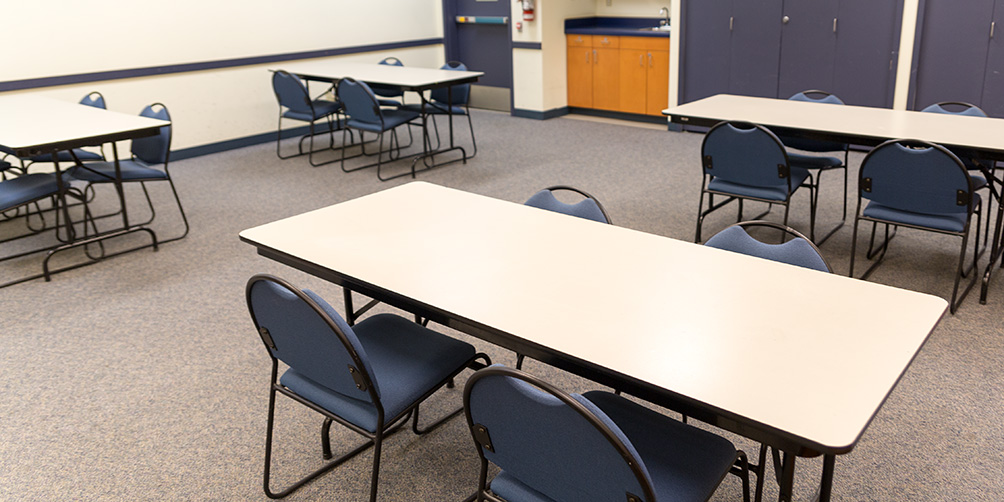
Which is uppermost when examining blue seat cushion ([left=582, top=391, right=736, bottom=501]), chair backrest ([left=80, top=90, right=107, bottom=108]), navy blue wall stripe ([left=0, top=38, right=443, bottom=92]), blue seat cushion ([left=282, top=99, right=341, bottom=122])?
navy blue wall stripe ([left=0, top=38, right=443, bottom=92])

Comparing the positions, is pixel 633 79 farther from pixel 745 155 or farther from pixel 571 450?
pixel 571 450

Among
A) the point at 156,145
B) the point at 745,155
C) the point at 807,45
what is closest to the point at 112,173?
the point at 156,145

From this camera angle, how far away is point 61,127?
166 inches

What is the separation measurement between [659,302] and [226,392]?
Result: 72.5 inches

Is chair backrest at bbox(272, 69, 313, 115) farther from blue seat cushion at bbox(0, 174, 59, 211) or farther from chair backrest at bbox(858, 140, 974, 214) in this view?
chair backrest at bbox(858, 140, 974, 214)

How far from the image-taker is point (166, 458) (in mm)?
2504

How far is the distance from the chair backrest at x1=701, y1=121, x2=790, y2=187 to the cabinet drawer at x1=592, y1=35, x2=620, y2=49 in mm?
3990

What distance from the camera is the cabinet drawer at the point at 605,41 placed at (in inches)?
300

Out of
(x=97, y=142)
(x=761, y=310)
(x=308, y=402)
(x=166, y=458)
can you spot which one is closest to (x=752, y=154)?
(x=761, y=310)

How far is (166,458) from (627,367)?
1740 millimetres

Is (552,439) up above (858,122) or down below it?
below

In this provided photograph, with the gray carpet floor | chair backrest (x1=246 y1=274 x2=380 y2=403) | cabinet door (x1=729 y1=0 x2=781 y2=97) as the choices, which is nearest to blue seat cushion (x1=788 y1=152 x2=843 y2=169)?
the gray carpet floor

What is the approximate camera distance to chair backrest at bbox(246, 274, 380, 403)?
1.82 meters

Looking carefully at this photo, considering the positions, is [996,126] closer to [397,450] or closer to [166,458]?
[397,450]
